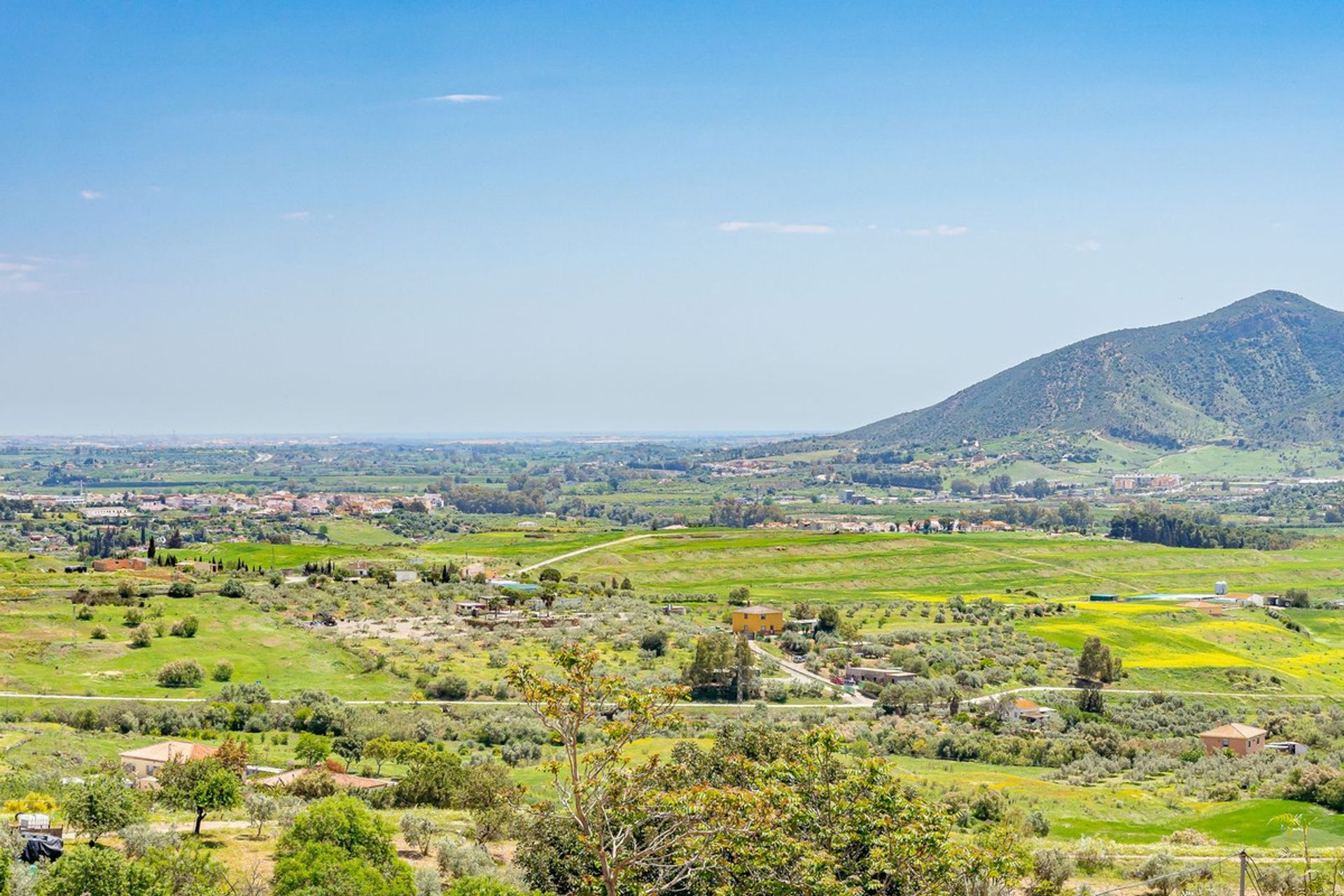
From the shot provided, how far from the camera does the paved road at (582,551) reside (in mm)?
98500

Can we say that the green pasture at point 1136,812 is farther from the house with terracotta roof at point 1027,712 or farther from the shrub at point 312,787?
the shrub at point 312,787

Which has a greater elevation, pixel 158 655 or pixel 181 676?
pixel 158 655

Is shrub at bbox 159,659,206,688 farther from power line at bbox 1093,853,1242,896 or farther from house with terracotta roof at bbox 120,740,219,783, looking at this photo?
power line at bbox 1093,853,1242,896

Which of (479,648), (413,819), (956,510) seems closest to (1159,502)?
(956,510)

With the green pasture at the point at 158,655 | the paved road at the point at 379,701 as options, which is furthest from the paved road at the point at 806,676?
the green pasture at the point at 158,655

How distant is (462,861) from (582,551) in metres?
85.8

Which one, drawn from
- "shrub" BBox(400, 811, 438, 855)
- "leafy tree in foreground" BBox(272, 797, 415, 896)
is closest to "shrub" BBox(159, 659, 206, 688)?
"shrub" BBox(400, 811, 438, 855)

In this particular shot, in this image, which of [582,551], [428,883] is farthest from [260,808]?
[582,551]

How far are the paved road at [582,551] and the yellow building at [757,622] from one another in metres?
26.4

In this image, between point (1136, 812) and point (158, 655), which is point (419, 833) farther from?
point (158, 655)

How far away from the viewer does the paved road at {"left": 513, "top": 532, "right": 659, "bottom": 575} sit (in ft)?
323

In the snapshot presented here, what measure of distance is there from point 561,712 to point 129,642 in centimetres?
4672

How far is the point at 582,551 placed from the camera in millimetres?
110875

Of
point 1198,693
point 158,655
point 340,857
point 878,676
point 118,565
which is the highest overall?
point 340,857
